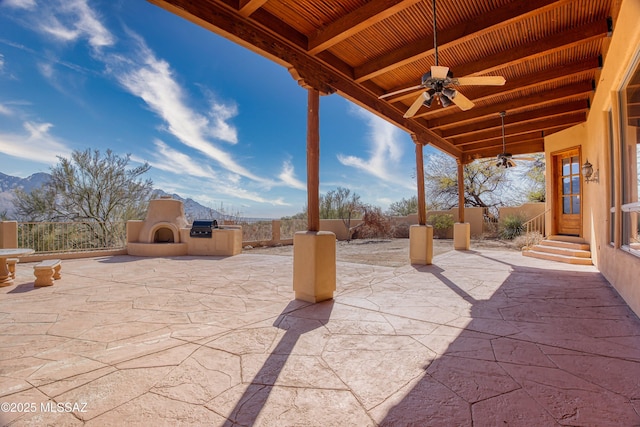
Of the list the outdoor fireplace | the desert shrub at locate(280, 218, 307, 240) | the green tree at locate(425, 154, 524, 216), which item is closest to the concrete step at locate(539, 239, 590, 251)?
the desert shrub at locate(280, 218, 307, 240)

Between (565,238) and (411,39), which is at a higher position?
(411,39)

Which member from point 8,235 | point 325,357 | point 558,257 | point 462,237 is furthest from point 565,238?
point 8,235

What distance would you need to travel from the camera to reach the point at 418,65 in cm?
423

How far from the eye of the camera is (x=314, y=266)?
347cm

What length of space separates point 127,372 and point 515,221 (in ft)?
42.5

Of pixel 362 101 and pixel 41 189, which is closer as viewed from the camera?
pixel 362 101

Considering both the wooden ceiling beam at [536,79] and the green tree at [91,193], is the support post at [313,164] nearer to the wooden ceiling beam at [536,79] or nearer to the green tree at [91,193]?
the wooden ceiling beam at [536,79]

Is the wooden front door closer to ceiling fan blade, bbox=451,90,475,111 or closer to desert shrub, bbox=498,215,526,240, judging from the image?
A: desert shrub, bbox=498,215,526,240

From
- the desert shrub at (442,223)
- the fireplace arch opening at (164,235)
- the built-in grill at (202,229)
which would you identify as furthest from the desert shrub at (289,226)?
the desert shrub at (442,223)

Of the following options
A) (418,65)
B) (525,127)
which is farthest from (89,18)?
(525,127)

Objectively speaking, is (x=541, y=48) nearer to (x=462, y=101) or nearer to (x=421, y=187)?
(x=462, y=101)

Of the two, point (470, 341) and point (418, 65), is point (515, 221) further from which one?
point (470, 341)

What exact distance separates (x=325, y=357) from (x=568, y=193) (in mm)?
8234

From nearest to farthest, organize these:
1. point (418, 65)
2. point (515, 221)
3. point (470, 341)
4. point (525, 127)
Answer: point (470, 341) < point (418, 65) < point (525, 127) < point (515, 221)
